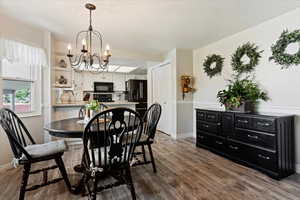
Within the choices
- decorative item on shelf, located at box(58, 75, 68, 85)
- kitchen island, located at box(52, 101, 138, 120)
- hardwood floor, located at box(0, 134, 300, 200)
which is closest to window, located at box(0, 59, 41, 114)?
kitchen island, located at box(52, 101, 138, 120)

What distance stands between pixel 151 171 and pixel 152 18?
7.77 feet

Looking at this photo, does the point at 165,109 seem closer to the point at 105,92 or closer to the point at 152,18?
the point at 152,18

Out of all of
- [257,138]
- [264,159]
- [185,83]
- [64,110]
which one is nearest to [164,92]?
[185,83]

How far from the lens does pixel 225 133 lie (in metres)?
2.79

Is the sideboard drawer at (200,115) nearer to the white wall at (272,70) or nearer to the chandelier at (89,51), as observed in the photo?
the white wall at (272,70)

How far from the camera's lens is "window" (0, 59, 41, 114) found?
258 cm

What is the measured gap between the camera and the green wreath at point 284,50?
87.6 inches

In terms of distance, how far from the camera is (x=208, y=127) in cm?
317

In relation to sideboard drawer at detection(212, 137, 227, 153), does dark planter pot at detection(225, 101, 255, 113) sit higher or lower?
higher

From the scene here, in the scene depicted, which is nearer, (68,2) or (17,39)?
(68,2)

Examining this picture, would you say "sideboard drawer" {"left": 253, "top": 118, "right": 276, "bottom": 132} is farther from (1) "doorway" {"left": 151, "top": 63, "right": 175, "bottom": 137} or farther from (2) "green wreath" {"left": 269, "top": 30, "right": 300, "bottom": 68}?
(1) "doorway" {"left": 151, "top": 63, "right": 175, "bottom": 137}

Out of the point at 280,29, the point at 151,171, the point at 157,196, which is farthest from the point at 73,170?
the point at 280,29

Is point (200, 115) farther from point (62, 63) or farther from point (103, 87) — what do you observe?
point (103, 87)

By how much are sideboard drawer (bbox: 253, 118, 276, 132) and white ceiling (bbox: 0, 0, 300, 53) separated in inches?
62.5
